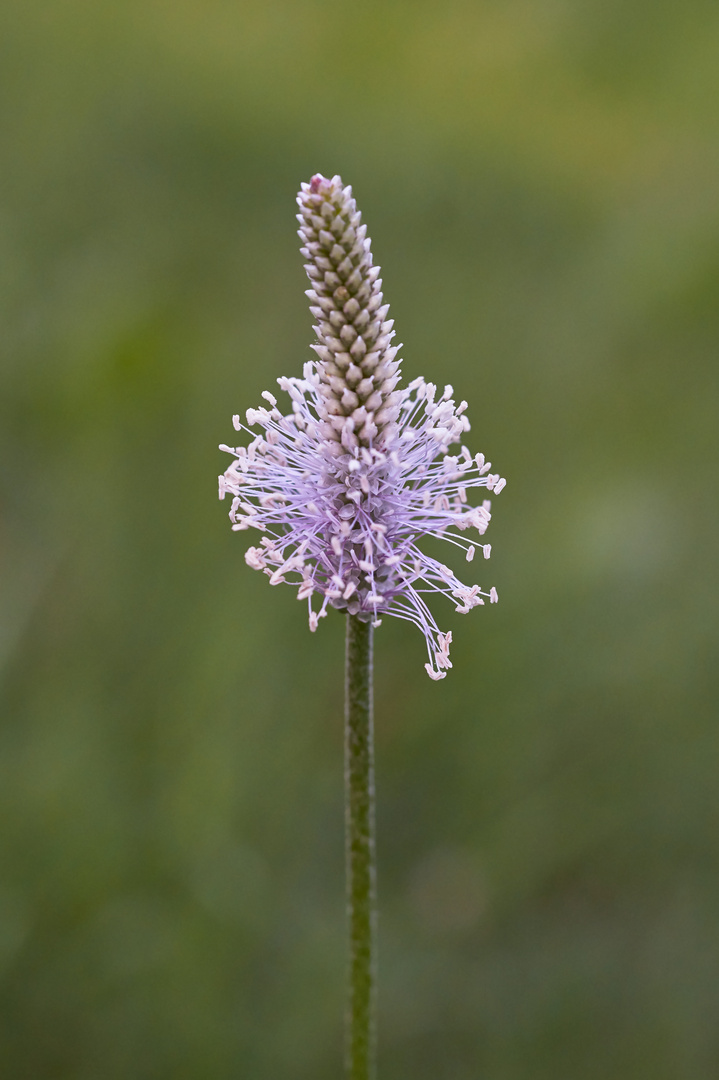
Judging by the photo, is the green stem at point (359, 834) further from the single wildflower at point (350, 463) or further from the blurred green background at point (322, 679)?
the blurred green background at point (322, 679)

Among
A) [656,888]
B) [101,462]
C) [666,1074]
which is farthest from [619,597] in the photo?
[101,462]

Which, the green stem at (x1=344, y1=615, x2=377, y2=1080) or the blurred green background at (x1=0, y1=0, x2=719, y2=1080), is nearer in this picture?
the green stem at (x1=344, y1=615, x2=377, y2=1080)

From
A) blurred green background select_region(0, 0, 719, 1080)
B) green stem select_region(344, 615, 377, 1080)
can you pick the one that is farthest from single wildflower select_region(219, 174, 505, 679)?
blurred green background select_region(0, 0, 719, 1080)

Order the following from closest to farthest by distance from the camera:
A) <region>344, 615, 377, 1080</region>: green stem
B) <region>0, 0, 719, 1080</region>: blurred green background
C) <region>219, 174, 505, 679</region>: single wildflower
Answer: <region>219, 174, 505, 679</region>: single wildflower < <region>344, 615, 377, 1080</region>: green stem < <region>0, 0, 719, 1080</region>: blurred green background

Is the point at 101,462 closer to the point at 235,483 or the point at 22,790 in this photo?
the point at 22,790

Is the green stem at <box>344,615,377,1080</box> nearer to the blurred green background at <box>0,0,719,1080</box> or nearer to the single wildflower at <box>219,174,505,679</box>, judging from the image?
the single wildflower at <box>219,174,505,679</box>

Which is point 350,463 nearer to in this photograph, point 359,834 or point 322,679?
point 359,834
